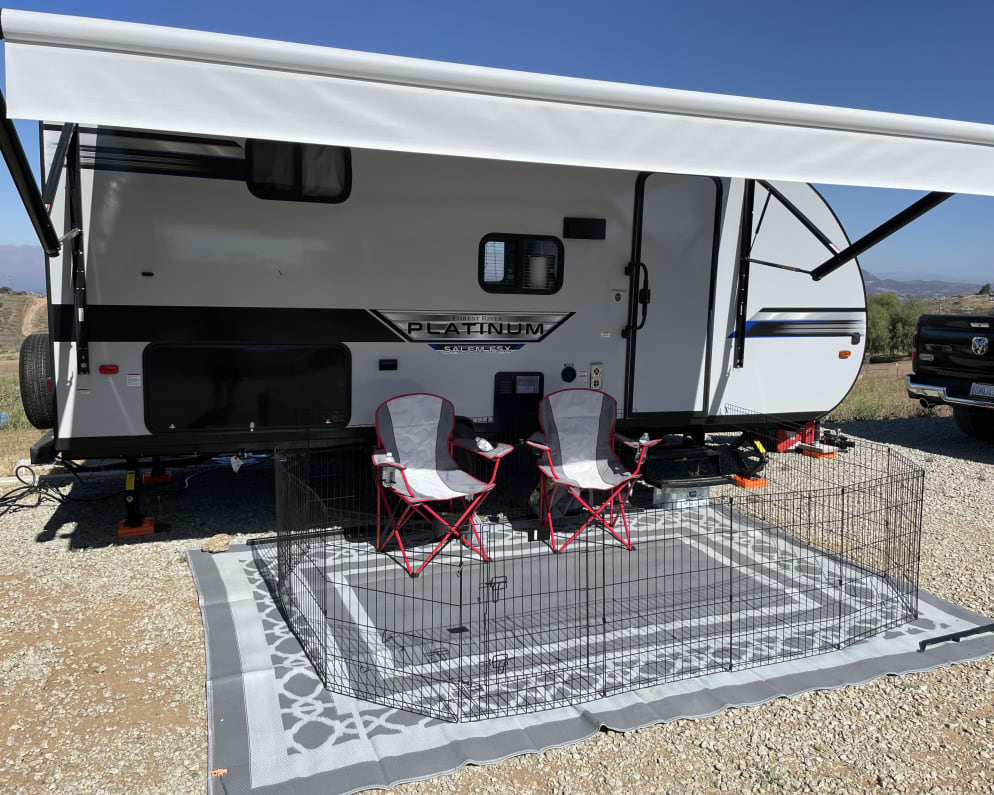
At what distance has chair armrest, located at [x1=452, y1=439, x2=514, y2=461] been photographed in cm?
455

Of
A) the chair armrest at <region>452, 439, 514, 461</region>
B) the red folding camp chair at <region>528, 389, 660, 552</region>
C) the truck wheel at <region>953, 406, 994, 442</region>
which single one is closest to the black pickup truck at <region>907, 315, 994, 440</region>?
the truck wheel at <region>953, 406, 994, 442</region>

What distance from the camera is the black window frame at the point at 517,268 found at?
484cm

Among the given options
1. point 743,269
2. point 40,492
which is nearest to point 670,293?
point 743,269

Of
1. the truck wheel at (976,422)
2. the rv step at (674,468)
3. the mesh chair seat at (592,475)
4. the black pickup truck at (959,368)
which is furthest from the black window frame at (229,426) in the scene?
the truck wheel at (976,422)

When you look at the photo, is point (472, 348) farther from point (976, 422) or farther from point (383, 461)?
point (976, 422)

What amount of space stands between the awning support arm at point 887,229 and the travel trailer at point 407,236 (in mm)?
17

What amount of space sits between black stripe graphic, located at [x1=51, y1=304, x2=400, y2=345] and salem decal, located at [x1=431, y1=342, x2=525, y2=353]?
0.30 m

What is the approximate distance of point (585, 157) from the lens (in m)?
3.57

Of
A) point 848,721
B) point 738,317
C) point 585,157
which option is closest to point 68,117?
point 585,157

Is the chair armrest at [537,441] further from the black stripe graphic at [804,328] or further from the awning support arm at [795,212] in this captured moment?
the awning support arm at [795,212]

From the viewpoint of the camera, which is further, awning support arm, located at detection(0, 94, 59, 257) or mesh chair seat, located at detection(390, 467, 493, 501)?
mesh chair seat, located at detection(390, 467, 493, 501)

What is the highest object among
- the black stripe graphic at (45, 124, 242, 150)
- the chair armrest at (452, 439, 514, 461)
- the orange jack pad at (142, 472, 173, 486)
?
the black stripe graphic at (45, 124, 242, 150)

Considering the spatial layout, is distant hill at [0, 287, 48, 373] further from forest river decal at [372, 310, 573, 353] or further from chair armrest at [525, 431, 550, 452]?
chair armrest at [525, 431, 550, 452]

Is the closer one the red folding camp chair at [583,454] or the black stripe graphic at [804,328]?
the red folding camp chair at [583,454]
